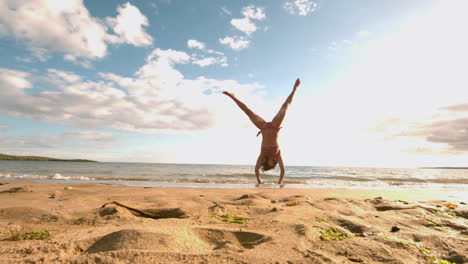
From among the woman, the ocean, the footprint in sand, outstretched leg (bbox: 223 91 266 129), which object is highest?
outstretched leg (bbox: 223 91 266 129)

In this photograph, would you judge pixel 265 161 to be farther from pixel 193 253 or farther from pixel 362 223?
pixel 193 253

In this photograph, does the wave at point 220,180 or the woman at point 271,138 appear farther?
the wave at point 220,180

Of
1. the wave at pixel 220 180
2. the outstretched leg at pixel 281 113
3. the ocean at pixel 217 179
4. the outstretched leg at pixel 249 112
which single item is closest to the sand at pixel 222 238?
the outstretched leg at pixel 281 113

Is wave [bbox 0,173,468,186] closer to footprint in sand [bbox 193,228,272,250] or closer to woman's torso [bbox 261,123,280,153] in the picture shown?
woman's torso [bbox 261,123,280,153]

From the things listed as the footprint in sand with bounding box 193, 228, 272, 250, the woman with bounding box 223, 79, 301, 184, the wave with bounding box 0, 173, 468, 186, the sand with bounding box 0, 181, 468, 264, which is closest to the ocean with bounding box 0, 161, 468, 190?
the wave with bounding box 0, 173, 468, 186

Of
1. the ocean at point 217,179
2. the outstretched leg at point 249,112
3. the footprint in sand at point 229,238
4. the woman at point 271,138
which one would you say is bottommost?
the ocean at point 217,179

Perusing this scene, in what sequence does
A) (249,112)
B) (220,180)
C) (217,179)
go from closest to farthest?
1. (249,112)
2. (220,180)
3. (217,179)

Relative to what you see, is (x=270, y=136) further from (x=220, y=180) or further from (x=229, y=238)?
(x=220, y=180)

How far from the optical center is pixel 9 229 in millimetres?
2201

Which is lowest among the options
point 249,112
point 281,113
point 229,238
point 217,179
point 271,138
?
point 217,179

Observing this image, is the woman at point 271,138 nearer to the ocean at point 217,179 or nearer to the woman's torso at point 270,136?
the woman's torso at point 270,136

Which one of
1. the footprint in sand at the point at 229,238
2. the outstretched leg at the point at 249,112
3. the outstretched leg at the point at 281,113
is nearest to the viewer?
the footprint in sand at the point at 229,238

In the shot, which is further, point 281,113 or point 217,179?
point 217,179

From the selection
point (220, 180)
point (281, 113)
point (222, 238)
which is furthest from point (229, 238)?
point (220, 180)
